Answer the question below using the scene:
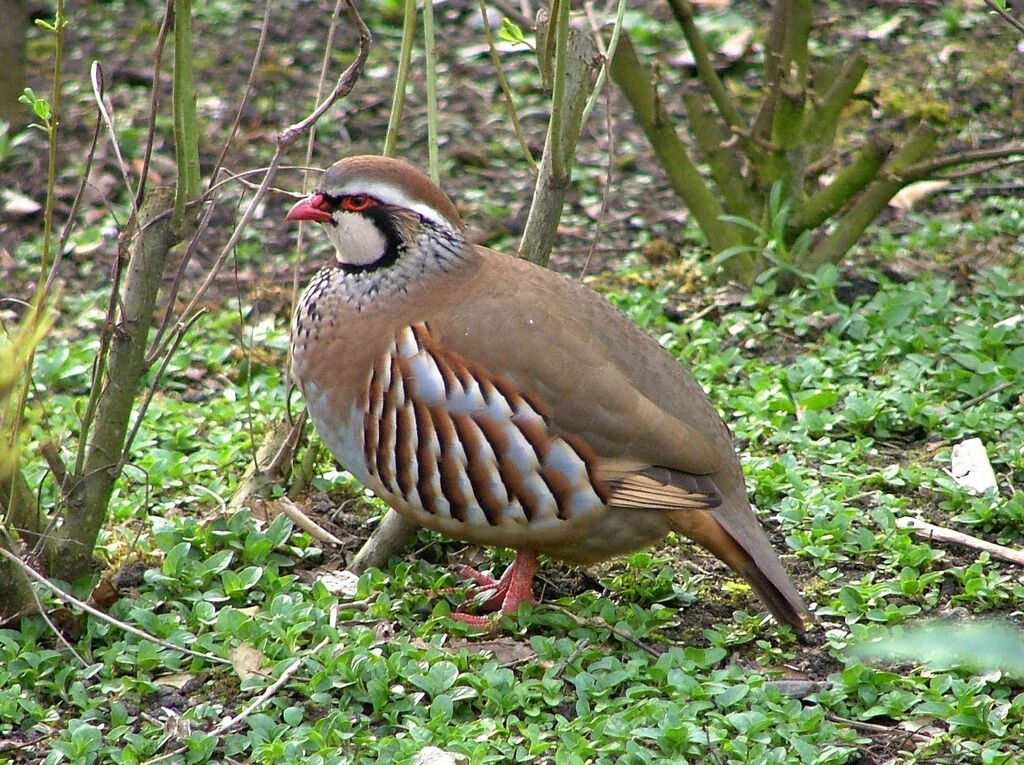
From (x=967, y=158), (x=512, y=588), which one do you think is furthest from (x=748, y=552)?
(x=967, y=158)

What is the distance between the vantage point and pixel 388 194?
382 centimetres

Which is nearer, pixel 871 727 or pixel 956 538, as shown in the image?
pixel 871 727

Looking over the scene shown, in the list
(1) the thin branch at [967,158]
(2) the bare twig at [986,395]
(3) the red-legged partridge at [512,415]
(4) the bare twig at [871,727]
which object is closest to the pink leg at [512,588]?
(3) the red-legged partridge at [512,415]

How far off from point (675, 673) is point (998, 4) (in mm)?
2116

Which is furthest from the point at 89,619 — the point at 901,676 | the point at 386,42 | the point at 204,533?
the point at 386,42

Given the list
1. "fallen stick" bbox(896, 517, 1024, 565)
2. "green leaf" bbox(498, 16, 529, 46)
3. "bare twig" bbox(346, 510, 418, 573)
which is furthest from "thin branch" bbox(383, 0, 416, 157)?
"fallen stick" bbox(896, 517, 1024, 565)

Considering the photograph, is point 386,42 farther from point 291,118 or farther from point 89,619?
point 89,619

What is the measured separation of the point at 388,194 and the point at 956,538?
73.8 inches

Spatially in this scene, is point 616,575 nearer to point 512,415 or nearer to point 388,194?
point 512,415

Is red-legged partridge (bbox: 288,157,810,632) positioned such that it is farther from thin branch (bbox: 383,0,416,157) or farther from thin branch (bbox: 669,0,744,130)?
thin branch (bbox: 669,0,744,130)

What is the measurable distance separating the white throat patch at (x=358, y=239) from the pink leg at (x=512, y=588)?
3.03 feet

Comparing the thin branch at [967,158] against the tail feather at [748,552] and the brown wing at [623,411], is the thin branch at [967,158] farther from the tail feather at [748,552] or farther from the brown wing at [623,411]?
the tail feather at [748,552]

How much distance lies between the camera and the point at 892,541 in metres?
3.94

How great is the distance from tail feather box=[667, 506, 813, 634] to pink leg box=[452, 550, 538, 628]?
0.43 m
